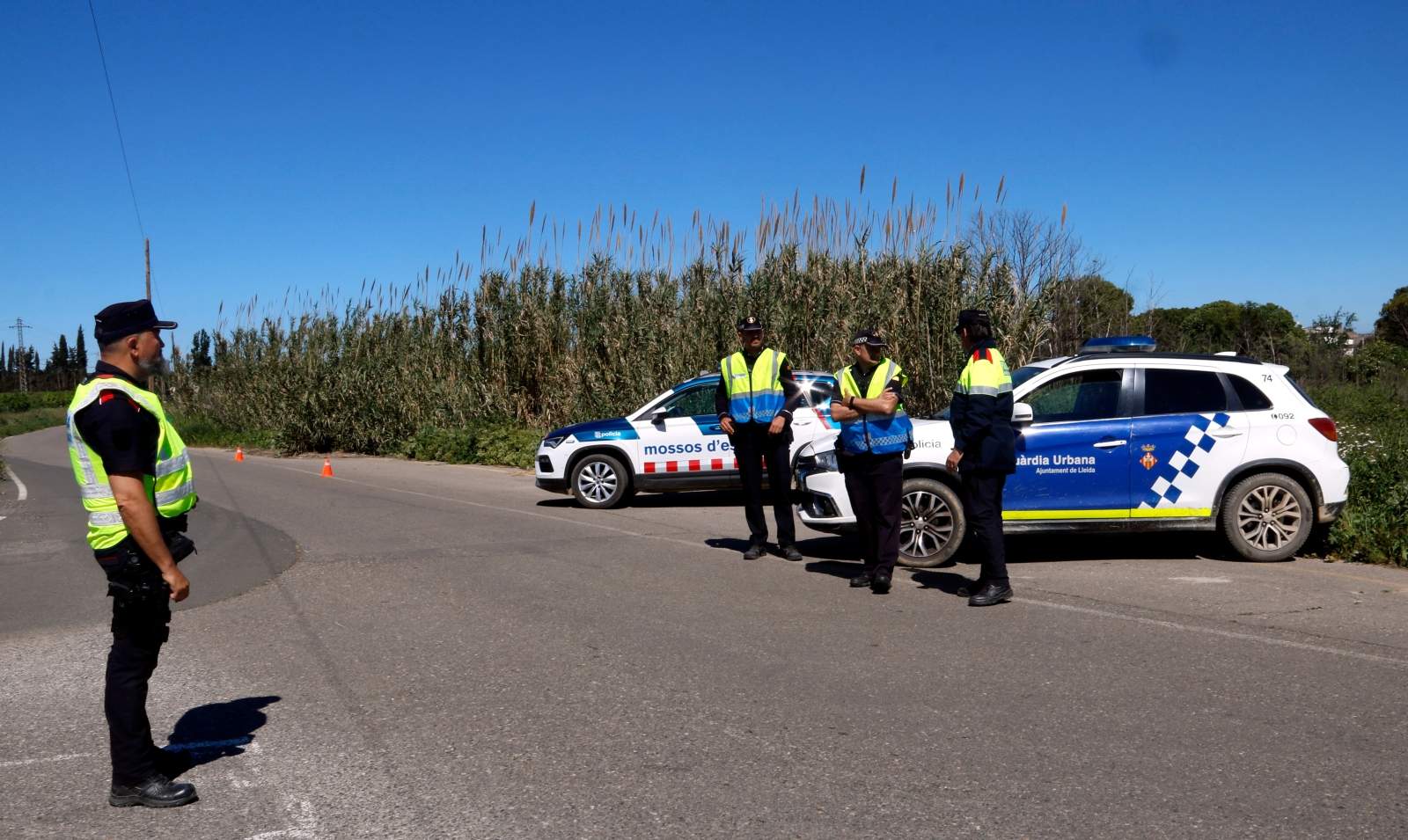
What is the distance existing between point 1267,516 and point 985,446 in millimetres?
3127

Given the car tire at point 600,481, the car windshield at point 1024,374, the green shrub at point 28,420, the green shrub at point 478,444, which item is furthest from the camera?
the green shrub at point 28,420

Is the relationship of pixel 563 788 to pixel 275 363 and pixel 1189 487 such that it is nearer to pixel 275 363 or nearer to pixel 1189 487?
pixel 1189 487

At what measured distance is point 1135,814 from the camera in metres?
3.92

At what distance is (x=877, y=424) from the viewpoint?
786 cm

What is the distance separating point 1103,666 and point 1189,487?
3463 mm

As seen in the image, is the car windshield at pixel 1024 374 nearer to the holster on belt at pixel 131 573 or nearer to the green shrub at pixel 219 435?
the holster on belt at pixel 131 573

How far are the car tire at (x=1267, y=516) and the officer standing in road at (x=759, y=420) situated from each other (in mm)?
3413

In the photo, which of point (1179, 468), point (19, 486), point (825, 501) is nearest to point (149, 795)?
point (825, 501)

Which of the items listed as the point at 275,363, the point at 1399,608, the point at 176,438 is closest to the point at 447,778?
the point at 176,438

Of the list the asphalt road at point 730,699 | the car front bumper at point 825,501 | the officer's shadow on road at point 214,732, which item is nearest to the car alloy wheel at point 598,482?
the asphalt road at point 730,699

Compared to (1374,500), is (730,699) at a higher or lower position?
lower

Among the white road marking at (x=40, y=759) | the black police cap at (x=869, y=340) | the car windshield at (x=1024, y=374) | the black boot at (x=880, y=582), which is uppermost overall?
the black police cap at (x=869, y=340)

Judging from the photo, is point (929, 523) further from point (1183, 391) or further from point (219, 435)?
point (219, 435)

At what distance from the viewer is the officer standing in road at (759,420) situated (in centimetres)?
924
